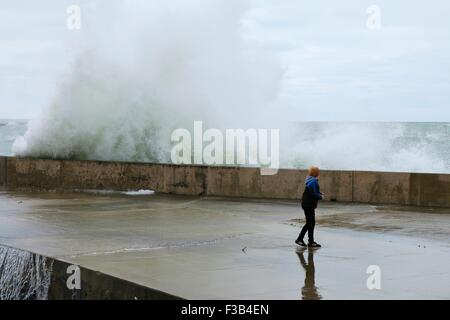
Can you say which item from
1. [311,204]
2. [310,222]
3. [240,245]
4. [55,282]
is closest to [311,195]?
[311,204]

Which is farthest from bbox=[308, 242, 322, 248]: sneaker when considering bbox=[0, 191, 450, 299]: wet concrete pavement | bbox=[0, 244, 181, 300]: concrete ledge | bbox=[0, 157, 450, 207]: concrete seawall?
bbox=[0, 157, 450, 207]: concrete seawall

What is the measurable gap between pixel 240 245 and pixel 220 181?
6697 millimetres

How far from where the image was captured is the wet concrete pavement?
583cm

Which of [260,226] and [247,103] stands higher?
[247,103]

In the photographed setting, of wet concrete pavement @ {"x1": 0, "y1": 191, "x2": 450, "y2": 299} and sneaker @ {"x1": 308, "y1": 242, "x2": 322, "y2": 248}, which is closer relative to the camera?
wet concrete pavement @ {"x1": 0, "y1": 191, "x2": 450, "y2": 299}

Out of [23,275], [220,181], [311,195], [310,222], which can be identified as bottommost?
[23,275]

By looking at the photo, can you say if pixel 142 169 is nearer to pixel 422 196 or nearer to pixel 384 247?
pixel 422 196

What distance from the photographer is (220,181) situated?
48.4 feet

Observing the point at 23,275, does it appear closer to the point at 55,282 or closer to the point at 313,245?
the point at 55,282

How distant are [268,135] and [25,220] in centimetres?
1768

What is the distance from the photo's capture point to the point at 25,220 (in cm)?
1011

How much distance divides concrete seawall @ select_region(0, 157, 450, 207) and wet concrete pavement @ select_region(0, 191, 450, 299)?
65 cm

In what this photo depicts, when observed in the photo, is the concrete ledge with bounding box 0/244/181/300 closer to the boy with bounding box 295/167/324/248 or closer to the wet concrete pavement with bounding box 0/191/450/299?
the wet concrete pavement with bounding box 0/191/450/299

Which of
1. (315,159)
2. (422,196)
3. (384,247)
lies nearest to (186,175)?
(422,196)
